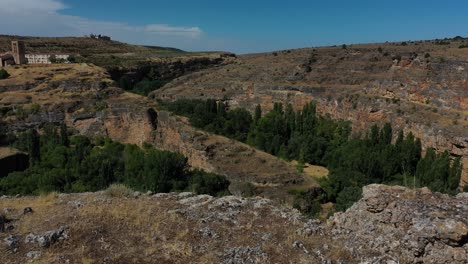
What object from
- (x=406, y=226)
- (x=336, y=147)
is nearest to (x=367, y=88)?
(x=336, y=147)

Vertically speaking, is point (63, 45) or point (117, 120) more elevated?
point (63, 45)

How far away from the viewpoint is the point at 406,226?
8.98m

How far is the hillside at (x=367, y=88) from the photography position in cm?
3591

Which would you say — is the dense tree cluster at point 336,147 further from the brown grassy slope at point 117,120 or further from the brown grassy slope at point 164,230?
the brown grassy slope at point 164,230

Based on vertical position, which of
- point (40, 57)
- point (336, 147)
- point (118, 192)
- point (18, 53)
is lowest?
point (336, 147)

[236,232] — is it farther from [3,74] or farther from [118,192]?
[3,74]

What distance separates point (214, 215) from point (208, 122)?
33.1 meters

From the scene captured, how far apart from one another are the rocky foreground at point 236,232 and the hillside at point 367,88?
23595 mm

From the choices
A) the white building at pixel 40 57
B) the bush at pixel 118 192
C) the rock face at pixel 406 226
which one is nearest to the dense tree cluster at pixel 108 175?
the bush at pixel 118 192

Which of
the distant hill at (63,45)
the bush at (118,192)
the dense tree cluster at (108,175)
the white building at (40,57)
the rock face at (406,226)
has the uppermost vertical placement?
the distant hill at (63,45)

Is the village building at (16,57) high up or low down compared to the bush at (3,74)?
up

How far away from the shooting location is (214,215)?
1052cm

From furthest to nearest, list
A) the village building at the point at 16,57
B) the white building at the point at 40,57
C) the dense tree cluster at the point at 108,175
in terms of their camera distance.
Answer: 1. the white building at the point at 40,57
2. the village building at the point at 16,57
3. the dense tree cluster at the point at 108,175

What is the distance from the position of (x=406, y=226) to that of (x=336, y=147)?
32.9 m
